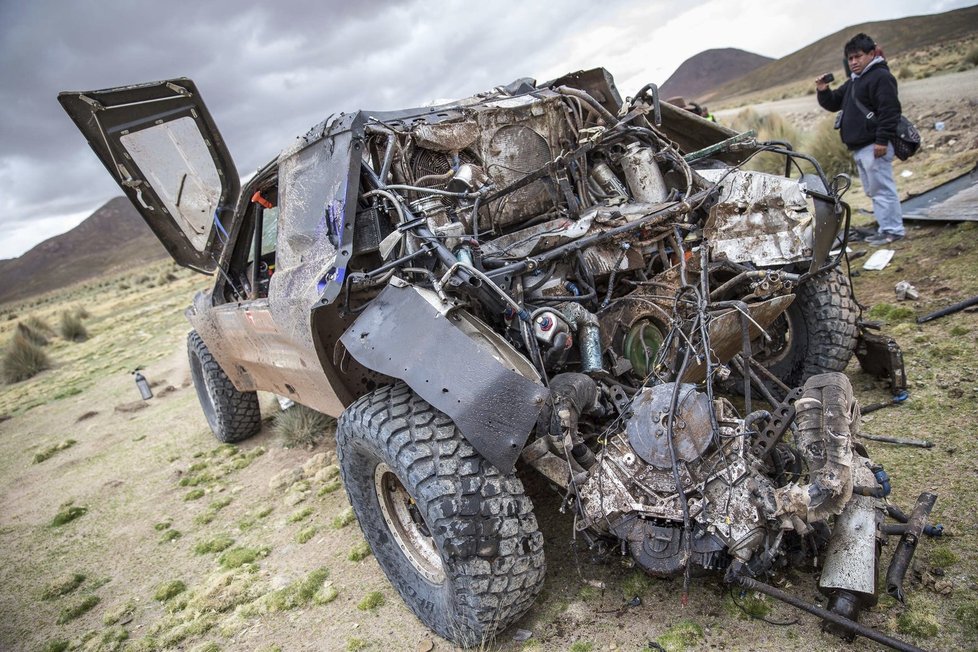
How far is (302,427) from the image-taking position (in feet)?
17.5

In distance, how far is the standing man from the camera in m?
5.76

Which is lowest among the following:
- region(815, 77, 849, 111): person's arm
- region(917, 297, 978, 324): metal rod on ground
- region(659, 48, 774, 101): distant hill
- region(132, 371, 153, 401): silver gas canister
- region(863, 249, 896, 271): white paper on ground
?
region(917, 297, 978, 324): metal rod on ground

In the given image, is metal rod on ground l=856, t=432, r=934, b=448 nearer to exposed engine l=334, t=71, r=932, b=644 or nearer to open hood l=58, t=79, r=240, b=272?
exposed engine l=334, t=71, r=932, b=644

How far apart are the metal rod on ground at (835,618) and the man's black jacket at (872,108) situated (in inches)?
211

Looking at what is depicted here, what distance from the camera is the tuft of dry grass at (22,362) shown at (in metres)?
13.9

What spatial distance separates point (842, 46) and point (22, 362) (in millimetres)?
45480

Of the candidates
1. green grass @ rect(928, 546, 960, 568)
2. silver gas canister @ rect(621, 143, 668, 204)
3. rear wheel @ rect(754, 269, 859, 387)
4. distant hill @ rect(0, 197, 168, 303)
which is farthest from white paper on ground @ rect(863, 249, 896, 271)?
distant hill @ rect(0, 197, 168, 303)

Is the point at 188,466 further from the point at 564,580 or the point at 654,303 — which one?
the point at 654,303

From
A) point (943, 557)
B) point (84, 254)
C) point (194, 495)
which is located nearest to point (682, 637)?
point (943, 557)

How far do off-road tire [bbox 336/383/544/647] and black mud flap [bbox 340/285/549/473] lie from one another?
0.12 metres

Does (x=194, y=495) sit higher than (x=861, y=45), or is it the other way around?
(x=861, y=45)

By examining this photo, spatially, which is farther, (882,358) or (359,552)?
(882,358)

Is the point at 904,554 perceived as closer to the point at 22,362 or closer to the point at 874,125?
the point at 874,125

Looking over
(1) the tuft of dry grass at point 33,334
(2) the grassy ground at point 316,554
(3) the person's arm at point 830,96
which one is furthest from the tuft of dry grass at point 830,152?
(1) the tuft of dry grass at point 33,334
